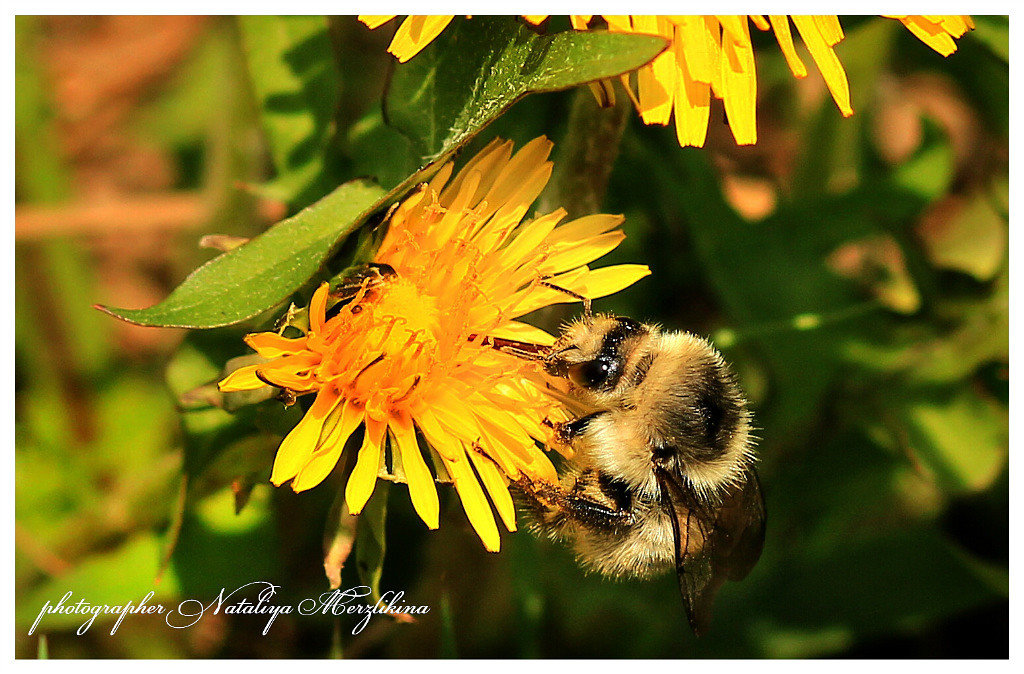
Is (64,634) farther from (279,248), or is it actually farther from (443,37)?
(443,37)

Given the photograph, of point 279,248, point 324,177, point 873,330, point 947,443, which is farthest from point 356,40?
point 947,443

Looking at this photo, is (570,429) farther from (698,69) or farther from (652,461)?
(698,69)

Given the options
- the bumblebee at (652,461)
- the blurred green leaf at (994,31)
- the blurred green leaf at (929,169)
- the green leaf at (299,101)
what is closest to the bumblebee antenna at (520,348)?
the bumblebee at (652,461)

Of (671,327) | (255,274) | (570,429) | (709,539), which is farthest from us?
(671,327)

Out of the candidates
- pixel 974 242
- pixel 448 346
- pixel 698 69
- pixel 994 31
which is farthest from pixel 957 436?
pixel 448 346

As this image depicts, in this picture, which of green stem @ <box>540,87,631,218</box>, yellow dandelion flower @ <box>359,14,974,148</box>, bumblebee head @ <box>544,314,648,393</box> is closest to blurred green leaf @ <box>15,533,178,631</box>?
bumblebee head @ <box>544,314,648,393</box>

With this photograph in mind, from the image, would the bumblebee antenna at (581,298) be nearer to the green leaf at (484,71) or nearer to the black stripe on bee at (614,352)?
the black stripe on bee at (614,352)

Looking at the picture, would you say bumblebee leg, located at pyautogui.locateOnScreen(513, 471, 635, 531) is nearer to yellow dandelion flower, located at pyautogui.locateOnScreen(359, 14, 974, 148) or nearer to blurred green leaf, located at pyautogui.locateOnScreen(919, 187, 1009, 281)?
yellow dandelion flower, located at pyautogui.locateOnScreen(359, 14, 974, 148)

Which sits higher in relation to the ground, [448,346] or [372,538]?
[448,346]
